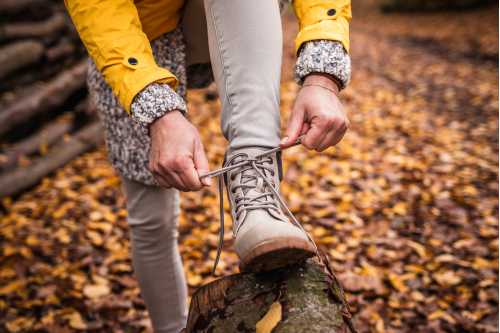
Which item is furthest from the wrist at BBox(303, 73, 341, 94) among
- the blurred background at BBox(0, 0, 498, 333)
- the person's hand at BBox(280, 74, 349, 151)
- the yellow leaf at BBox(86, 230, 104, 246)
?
the yellow leaf at BBox(86, 230, 104, 246)

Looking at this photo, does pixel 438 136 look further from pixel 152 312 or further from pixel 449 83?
pixel 152 312

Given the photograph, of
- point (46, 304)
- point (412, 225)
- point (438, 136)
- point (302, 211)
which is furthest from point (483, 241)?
point (46, 304)

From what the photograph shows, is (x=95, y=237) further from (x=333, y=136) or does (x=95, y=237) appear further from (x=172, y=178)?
(x=333, y=136)

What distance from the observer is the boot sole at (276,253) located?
947 mm

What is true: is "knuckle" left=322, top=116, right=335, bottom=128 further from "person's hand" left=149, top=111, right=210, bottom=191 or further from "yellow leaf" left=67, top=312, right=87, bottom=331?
"yellow leaf" left=67, top=312, right=87, bottom=331

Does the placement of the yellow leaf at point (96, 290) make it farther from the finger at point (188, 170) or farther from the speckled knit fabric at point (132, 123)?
the finger at point (188, 170)

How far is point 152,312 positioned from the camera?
150cm

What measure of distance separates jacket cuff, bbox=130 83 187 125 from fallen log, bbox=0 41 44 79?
244 cm

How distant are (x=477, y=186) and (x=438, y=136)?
0.90 metres

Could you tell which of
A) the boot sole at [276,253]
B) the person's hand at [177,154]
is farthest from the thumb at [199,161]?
the boot sole at [276,253]

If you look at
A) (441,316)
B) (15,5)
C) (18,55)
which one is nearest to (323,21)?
(441,316)

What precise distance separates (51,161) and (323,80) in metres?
2.46

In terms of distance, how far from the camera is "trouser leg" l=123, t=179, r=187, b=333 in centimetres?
140

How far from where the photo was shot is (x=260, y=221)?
3.39 feet
